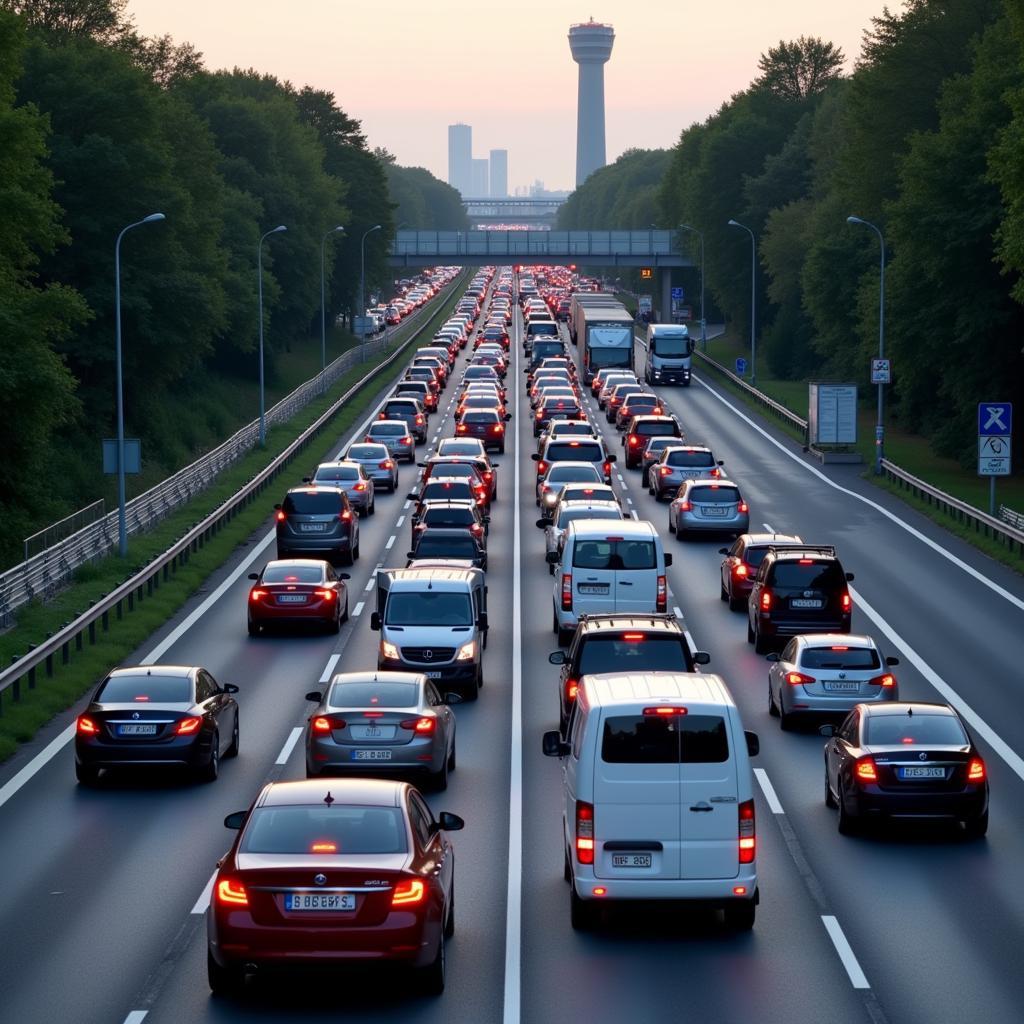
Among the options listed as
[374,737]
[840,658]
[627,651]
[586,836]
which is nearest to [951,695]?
[840,658]

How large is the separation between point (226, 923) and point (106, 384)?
62373 mm

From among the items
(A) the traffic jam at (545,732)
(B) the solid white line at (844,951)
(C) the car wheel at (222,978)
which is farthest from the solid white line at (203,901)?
(B) the solid white line at (844,951)

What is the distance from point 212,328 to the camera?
76.8 metres

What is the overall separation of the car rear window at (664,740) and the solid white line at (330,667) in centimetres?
1485

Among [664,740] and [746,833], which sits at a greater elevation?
[664,740]

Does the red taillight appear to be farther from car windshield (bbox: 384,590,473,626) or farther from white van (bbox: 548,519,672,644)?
white van (bbox: 548,519,672,644)

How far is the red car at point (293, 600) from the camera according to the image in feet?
115

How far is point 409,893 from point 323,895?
2.03ft

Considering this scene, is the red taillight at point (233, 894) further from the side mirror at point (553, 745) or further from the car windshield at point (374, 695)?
the car windshield at point (374, 695)

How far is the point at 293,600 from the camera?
3509cm

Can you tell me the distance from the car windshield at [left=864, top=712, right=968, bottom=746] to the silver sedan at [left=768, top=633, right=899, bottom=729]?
555cm

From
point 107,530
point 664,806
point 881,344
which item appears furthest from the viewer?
point 881,344

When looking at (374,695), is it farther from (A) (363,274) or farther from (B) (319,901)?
(A) (363,274)

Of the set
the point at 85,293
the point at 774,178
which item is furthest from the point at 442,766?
the point at 774,178
